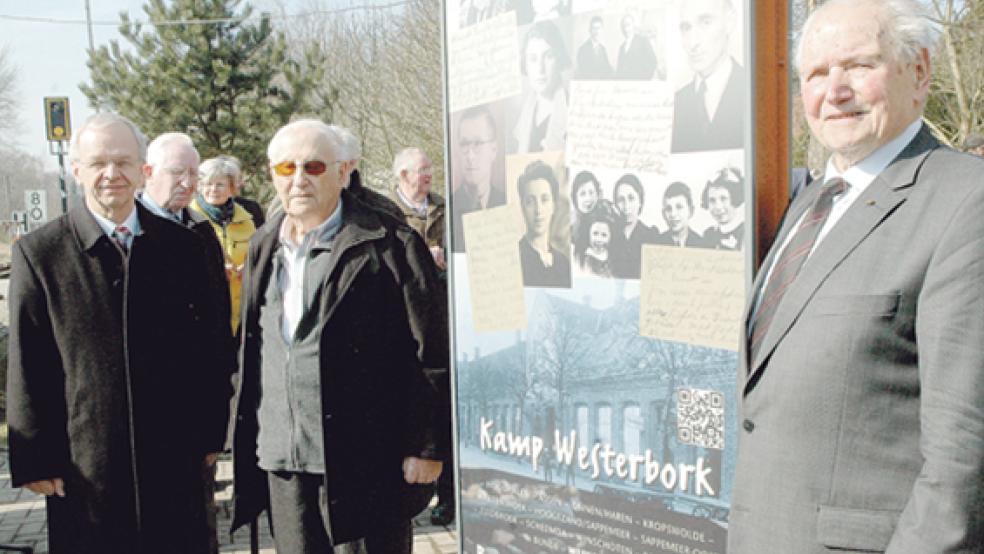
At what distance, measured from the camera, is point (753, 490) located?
79.4 inches

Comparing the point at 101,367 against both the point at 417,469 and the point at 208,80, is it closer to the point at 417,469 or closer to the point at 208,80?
the point at 417,469

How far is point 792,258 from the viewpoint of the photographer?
6.68ft

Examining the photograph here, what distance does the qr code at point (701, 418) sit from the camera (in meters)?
2.56

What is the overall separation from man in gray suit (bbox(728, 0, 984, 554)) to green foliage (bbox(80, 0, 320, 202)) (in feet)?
54.2

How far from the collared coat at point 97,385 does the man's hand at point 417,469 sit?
867 mm

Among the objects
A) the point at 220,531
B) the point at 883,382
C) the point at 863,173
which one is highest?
the point at 863,173

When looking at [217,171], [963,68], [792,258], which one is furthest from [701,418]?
[963,68]

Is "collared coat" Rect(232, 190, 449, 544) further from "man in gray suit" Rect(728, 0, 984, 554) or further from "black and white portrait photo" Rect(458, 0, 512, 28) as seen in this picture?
"man in gray suit" Rect(728, 0, 984, 554)

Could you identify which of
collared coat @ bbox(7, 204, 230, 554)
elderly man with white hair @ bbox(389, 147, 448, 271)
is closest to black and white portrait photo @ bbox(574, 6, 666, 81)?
collared coat @ bbox(7, 204, 230, 554)

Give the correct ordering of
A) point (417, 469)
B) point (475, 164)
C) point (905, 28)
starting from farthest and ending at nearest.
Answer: point (417, 469) < point (475, 164) < point (905, 28)

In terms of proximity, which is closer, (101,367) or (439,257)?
(101,367)

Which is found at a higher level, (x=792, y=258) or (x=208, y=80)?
(x=208, y=80)

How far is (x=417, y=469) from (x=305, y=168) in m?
1.13

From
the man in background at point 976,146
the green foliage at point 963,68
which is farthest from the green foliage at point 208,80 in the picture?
the man in background at point 976,146
